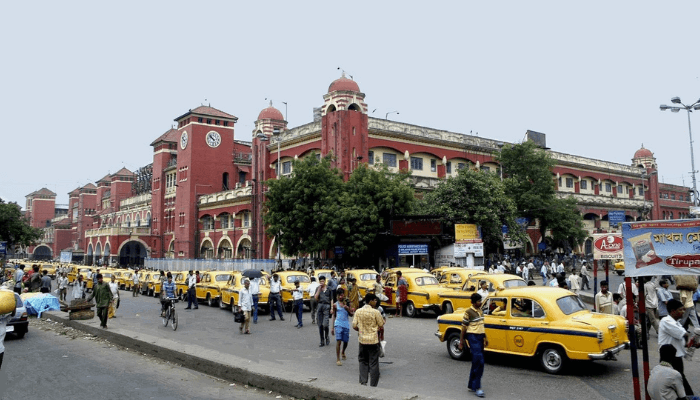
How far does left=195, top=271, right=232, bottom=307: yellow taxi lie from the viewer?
22.8 m

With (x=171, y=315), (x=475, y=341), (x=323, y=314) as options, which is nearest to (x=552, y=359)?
(x=475, y=341)

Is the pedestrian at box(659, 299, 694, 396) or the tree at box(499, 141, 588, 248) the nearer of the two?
the pedestrian at box(659, 299, 694, 396)

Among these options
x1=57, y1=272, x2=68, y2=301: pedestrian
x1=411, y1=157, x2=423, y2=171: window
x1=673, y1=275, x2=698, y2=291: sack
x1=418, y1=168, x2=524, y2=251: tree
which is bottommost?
x1=57, y1=272, x2=68, y2=301: pedestrian

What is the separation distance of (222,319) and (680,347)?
48.4 ft

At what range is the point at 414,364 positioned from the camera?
1080 centimetres

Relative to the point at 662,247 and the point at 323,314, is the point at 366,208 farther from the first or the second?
the point at 662,247

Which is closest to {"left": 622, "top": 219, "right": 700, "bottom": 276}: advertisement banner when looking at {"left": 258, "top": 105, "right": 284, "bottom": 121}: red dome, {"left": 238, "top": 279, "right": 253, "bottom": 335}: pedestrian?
{"left": 238, "top": 279, "right": 253, "bottom": 335}: pedestrian

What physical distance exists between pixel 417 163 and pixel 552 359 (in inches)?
→ 1394

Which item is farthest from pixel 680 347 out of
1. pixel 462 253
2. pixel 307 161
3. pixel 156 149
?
pixel 156 149

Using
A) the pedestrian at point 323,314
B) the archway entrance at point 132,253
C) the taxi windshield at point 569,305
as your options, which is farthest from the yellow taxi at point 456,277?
the archway entrance at point 132,253

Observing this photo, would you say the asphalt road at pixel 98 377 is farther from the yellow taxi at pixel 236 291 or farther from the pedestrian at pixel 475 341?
the yellow taxi at pixel 236 291

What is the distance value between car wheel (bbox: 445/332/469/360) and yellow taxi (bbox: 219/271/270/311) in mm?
9456

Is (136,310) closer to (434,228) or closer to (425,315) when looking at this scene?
(425,315)

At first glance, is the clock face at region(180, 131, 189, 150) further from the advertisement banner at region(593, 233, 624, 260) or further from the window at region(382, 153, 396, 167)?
the advertisement banner at region(593, 233, 624, 260)
